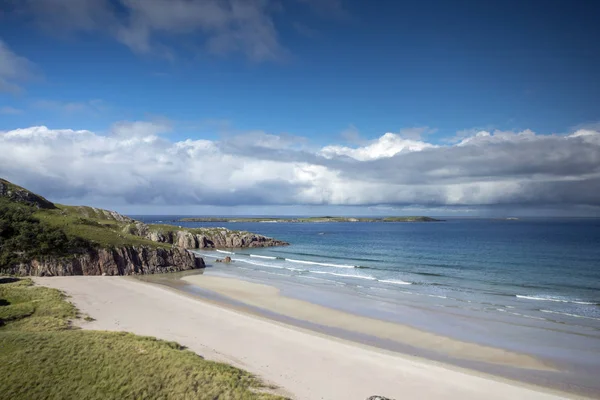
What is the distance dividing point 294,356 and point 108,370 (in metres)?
10.2

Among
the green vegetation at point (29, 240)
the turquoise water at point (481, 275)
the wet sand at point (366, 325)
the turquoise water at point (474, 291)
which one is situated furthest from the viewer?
the green vegetation at point (29, 240)

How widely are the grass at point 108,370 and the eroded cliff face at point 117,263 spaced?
31.2 metres

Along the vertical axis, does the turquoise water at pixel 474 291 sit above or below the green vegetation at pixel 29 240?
below

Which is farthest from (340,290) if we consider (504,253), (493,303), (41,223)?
(504,253)

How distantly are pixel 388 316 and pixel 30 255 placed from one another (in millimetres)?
46653

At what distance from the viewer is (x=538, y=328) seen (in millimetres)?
28953

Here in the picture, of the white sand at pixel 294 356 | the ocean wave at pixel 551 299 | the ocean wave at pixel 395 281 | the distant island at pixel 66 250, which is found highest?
the distant island at pixel 66 250

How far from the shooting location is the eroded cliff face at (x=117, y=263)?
44.9m

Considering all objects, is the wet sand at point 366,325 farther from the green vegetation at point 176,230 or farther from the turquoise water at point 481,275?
the green vegetation at point 176,230

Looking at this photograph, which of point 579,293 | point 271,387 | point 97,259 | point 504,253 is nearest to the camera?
point 271,387

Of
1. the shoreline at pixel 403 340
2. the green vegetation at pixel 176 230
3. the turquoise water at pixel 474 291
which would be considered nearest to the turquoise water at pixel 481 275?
the turquoise water at pixel 474 291

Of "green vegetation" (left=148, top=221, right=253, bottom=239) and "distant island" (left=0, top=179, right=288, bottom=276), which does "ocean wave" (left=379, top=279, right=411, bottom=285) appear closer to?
"distant island" (left=0, top=179, right=288, bottom=276)

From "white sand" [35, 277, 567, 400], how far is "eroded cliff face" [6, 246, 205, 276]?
55.1 ft

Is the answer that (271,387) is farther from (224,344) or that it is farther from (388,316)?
(388,316)
